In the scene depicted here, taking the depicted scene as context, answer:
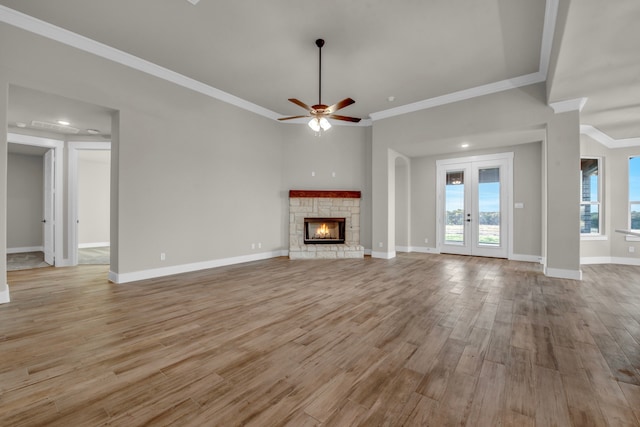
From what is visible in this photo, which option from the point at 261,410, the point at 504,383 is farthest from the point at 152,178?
the point at 504,383

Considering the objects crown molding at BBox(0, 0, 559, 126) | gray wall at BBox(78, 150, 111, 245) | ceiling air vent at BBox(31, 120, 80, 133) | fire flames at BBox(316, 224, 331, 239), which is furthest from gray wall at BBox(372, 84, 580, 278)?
gray wall at BBox(78, 150, 111, 245)

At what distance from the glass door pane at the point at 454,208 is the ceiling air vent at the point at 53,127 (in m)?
8.63

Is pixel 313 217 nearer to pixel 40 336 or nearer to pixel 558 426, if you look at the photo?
pixel 40 336

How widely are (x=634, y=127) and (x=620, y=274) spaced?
2975mm

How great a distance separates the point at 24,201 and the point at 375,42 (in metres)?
9.81

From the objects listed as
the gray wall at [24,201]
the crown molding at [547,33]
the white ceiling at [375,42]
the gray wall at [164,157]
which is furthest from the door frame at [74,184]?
the crown molding at [547,33]

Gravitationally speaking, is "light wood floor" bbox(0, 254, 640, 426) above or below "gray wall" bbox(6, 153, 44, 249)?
below

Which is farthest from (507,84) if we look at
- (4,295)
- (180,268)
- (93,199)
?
(93,199)

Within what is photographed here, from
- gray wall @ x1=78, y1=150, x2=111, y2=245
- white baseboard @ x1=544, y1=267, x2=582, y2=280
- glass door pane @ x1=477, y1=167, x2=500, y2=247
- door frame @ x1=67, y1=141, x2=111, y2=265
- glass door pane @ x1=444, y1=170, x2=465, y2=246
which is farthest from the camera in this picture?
gray wall @ x1=78, y1=150, x2=111, y2=245

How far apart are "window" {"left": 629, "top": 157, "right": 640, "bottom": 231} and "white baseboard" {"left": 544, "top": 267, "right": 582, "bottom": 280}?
3177 mm

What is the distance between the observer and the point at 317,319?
9.41 feet

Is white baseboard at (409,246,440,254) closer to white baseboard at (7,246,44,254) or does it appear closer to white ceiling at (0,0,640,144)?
white ceiling at (0,0,640,144)

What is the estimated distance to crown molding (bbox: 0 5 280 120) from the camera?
3.28 meters

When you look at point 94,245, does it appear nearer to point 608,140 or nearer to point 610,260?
point 610,260
